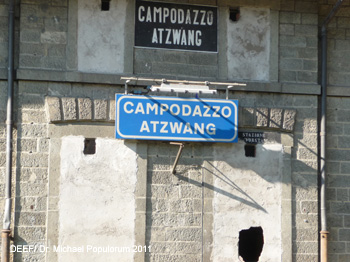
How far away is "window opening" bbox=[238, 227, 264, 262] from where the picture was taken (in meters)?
11.1

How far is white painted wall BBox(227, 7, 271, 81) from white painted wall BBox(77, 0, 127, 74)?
172cm

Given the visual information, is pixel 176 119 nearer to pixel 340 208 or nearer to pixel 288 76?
pixel 288 76

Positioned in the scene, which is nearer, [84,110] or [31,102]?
[31,102]

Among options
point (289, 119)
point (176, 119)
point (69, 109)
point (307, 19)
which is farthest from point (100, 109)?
point (307, 19)

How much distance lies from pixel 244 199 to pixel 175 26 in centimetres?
287

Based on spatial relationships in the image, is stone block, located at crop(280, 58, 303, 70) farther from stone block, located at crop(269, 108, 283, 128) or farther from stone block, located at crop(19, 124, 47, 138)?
stone block, located at crop(19, 124, 47, 138)

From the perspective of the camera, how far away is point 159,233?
1084 centimetres

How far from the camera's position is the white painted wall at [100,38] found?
36.0 ft

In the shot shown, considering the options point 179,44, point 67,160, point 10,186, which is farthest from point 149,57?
point 10,186

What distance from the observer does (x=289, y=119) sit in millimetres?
11391

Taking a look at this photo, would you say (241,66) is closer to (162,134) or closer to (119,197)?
(162,134)

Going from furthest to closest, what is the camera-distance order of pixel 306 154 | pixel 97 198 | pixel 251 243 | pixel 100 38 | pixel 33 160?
pixel 306 154 < pixel 251 243 < pixel 100 38 < pixel 97 198 < pixel 33 160

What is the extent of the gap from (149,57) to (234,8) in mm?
1608

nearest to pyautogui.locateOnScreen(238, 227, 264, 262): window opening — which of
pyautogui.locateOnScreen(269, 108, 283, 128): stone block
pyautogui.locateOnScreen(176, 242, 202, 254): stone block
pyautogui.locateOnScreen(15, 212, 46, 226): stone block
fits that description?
pyautogui.locateOnScreen(176, 242, 202, 254): stone block
